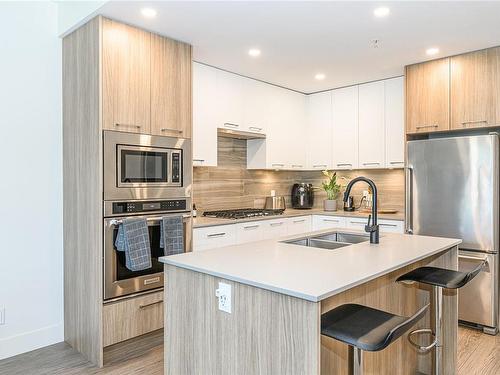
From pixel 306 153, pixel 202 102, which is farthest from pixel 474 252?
pixel 202 102

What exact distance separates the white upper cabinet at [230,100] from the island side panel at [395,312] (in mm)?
2333

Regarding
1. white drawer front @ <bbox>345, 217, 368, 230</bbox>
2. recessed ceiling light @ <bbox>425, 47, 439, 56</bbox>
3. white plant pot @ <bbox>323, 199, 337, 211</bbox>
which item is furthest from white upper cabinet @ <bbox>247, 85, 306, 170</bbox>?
recessed ceiling light @ <bbox>425, 47, 439, 56</bbox>

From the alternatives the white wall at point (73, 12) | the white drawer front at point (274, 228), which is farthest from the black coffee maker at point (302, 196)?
the white wall at point (73, 12)

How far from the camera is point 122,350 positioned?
2.93m

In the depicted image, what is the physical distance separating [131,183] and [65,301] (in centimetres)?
114

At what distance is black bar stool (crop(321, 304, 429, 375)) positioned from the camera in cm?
140

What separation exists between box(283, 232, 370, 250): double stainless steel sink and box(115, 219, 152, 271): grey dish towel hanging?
1.09 metres

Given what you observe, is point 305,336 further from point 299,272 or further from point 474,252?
point 474,252

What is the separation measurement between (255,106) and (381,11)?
74.7 inches

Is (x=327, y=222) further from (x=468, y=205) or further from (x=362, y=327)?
(x=362, y=327)

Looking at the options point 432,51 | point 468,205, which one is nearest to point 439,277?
point 468,205

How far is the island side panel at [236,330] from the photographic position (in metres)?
1.41

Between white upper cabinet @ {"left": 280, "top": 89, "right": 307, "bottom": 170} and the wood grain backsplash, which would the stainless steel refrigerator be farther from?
white upper cabinet @ {"left": 280, "top": 89, "right": 307, "bottom": 170}

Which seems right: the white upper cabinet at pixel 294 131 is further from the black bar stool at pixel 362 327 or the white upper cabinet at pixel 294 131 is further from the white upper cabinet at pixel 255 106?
the black bar stool at pixel 362 327
